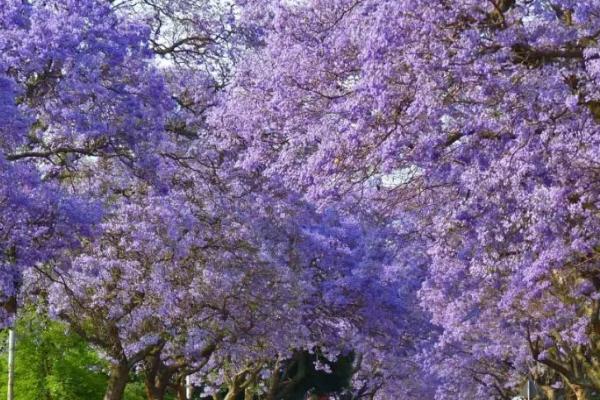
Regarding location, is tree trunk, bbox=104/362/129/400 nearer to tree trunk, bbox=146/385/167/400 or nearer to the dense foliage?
the dense foliage

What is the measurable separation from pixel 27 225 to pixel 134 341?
394 inches

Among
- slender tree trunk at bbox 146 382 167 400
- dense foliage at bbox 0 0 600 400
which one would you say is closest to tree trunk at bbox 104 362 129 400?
dense foliage at bbox 0 0 600 400

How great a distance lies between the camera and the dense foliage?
1461 cm

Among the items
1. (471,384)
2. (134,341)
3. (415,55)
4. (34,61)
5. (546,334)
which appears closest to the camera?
(415,55)

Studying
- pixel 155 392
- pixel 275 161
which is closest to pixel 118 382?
pixel 155 392

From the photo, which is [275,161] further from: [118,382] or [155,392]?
[155,392]

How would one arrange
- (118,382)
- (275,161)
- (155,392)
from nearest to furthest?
1. (275,161)
2. (118,382)
3. (155,392)

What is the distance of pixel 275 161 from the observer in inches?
717

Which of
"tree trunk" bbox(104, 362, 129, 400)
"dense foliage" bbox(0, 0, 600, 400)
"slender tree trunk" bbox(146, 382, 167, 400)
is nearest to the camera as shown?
"dense foliage" bbox(0, 0, 600, 400)

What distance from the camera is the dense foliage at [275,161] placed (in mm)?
14609

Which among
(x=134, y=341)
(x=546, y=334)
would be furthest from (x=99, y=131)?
(x=546, y=334)

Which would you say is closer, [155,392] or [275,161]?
[275,161]

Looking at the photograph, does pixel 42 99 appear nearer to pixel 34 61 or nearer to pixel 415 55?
pixel 34 61

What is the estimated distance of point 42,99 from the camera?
1805 centimetres
